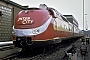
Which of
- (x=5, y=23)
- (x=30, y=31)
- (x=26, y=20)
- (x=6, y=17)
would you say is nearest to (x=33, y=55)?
(x=30, y=31)

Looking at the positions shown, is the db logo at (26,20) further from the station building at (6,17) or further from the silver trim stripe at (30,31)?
the station building at (6,17)

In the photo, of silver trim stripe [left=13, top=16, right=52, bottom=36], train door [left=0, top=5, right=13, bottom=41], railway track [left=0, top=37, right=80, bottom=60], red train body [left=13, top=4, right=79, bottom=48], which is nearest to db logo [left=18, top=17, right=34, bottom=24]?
red train body [left=13, top=4, right=79, bottom=48]

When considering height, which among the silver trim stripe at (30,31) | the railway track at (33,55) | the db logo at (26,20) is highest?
the db logo at (26,20)

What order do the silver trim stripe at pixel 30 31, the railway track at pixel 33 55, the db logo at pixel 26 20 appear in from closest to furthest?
1. the railway track at pixel 33 55
2. the silver trim stripe at pixel 30 31
3. the db logo at pixel 26 20

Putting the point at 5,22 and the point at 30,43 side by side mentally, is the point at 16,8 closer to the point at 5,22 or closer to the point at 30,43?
the point at 5,22

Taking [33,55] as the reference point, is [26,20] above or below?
above

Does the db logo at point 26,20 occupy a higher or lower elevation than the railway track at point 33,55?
higher

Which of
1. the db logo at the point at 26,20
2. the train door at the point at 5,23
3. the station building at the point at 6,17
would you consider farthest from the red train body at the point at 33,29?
the train door at the point at 5,23

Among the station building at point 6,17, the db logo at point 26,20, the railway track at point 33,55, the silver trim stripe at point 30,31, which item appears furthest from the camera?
the station building at point 6,17

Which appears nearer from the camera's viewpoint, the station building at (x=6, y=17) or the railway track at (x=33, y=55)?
the railway track at (x=33, y=55)

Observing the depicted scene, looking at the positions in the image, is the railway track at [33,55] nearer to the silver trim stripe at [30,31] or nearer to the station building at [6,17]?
the silver trim stripe at [30,31]

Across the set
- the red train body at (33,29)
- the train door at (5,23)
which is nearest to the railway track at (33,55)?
the red train body at (33,29)

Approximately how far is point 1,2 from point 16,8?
5966 millimetres

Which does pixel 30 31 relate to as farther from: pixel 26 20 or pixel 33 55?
pixel 33 55
